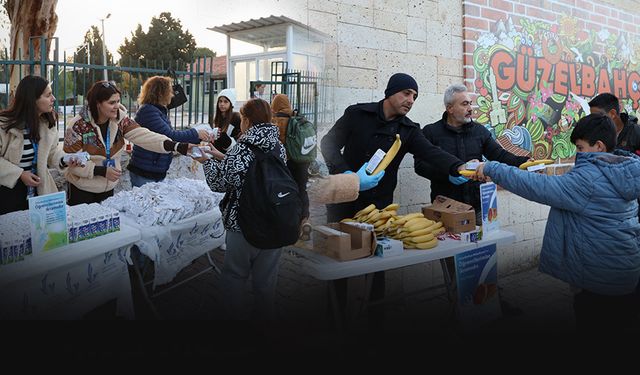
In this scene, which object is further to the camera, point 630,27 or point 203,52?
point 630,27

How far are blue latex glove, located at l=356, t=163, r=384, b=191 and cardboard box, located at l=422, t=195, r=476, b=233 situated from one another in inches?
16.3

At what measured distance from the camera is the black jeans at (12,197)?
2676 mm

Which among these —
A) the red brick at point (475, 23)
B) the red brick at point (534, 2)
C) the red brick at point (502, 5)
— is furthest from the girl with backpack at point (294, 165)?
the red brick at point (534, 2)

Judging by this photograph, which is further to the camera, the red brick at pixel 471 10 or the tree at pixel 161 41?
the red brick at pixel 471 10

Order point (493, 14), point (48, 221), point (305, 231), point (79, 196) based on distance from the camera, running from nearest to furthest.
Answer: point (48, 221) < point (305, 231) < point (79, 196) < point (493, 14)

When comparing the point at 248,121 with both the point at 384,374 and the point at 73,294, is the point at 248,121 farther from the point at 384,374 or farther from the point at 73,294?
the point at 384,374

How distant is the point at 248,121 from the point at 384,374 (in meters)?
1.48

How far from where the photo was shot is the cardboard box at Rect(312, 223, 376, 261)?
243 cm

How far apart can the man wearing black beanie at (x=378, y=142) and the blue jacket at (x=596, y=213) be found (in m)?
0.52

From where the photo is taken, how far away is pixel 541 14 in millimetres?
4727

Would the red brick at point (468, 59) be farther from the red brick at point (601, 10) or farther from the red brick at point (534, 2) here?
the red brick at point (601, 10)

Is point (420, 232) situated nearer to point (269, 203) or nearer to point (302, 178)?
point (302, 178)

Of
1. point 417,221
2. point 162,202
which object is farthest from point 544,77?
point 162,202

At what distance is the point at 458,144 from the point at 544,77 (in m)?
2.02
